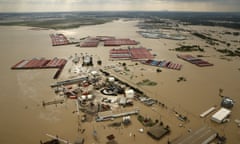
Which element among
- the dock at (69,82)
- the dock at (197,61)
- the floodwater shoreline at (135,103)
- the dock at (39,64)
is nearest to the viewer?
the floodwater shoreline at (135,103)

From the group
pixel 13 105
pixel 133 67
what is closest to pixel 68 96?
pixel 13 105

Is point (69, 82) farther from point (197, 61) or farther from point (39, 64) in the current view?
point (197, 61)

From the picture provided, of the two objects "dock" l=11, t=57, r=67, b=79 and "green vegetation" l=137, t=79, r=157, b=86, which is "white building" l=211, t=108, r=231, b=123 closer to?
"green vegetation" l=137, t=79, r=157, b=86

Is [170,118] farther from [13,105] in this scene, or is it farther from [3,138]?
[13,105]

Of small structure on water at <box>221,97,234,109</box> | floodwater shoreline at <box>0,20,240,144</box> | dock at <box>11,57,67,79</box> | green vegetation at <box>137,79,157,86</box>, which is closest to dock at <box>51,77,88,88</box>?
floodwater shoreline at <box>0,20,240,144</box>

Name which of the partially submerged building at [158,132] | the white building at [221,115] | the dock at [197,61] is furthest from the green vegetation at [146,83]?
the dock at [197,61]

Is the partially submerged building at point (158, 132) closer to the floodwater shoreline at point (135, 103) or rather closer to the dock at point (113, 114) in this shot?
the floodwater shoreline at point (135, 103)

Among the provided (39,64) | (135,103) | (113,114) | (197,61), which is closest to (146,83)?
(135,103)

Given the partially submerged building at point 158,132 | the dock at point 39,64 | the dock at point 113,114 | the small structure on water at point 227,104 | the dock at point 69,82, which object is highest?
the dock at point 39,64

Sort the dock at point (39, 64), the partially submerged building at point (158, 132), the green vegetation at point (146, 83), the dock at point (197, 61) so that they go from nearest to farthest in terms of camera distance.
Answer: the partially submerged building at point (158, 132) → the green vegetation at point (146, 83) → the dock at point (39, 64) → the dock at point (197, 61)
